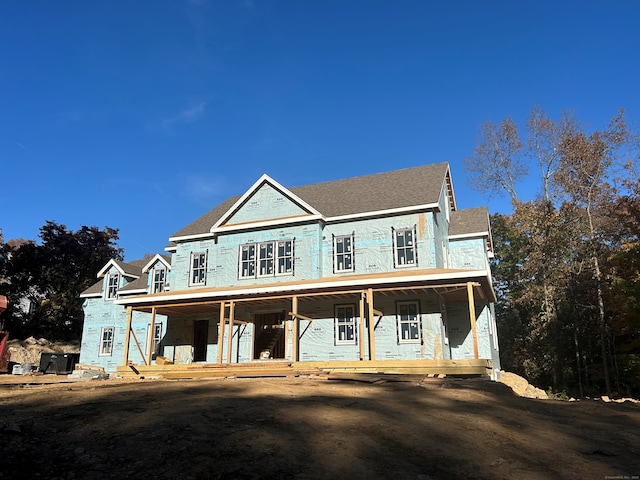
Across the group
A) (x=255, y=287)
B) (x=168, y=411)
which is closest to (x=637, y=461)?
(x=168, y=411)

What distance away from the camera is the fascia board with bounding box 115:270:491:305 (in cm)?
1672

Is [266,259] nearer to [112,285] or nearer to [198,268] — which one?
[198,268]

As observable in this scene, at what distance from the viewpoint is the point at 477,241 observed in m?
23.9

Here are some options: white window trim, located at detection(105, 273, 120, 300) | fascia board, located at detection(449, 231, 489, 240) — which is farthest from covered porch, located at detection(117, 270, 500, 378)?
white window trim, located at detection(105, 273, 120, 300)

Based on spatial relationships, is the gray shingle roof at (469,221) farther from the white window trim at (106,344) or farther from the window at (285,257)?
the white window trim at (106,344)

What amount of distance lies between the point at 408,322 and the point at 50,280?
3450cm

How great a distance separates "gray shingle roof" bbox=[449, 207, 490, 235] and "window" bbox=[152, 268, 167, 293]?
16.0 metres

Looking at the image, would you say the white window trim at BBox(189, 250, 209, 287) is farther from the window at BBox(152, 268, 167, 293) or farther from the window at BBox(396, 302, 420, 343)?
Result: the window at BBox(396, 302, 420, 343)

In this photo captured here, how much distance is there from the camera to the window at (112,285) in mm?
30312

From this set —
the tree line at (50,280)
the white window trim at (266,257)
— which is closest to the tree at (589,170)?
the white window trim at (266,257)

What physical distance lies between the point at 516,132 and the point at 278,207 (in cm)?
2228

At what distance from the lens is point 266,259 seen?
22625 millimetres

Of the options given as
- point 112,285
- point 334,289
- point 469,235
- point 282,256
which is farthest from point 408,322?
point 112,285

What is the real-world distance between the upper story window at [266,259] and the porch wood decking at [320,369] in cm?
488
